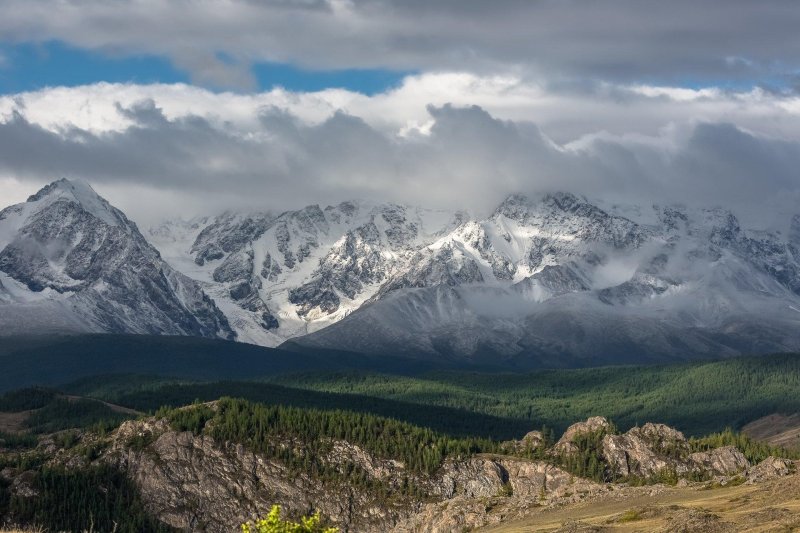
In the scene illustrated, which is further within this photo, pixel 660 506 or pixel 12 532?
pixel 660 506

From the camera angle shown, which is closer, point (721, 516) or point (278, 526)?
point (278, 526)

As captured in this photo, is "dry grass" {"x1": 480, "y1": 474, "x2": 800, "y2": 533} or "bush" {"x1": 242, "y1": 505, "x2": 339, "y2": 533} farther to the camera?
"dry grass" {"x1": 480, "y1": 474, "x2": 800, "y2": 533}

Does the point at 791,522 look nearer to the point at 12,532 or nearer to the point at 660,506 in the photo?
the point at 660,506

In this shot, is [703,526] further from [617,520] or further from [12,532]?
[12,532]

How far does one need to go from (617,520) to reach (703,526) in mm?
35314

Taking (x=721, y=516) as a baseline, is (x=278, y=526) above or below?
above

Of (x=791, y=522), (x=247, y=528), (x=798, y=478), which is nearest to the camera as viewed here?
(x=247, y=528)

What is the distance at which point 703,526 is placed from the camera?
15438cm

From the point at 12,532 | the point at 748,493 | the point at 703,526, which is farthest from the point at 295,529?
the point at 748,493

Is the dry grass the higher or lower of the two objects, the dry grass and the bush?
the lower

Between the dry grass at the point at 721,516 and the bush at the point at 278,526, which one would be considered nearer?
the bush at the point at 278,526

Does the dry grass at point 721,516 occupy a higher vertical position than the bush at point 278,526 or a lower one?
lower

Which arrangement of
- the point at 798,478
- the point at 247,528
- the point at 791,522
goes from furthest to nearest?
the point at 798,478 < the point at 791,522 < the point at 247,528

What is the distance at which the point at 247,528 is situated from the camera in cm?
11531
